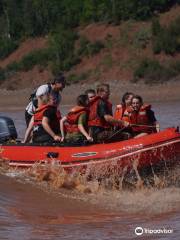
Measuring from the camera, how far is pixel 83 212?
7816 millimetres

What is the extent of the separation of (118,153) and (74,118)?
38.4 inches

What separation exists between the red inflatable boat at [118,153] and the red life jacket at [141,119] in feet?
2.42

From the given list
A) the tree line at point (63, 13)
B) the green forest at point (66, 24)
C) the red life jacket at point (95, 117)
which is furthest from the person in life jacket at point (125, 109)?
the tree line at point (63, 13)

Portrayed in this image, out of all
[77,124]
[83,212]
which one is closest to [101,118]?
[77,124]

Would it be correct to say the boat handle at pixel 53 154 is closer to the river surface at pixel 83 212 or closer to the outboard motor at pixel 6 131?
the river surface at pixel 83 212

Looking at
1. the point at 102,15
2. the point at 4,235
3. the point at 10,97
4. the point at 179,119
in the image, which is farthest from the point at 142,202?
the point at 102,15

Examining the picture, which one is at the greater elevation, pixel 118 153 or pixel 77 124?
pixel 77 124

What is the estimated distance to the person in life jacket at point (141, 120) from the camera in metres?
10.4

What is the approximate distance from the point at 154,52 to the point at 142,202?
2975cm

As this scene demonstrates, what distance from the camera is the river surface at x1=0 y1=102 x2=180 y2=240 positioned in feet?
21.9

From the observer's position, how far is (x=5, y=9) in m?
47.4

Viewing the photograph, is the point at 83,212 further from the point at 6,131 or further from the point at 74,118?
the point at 6,131

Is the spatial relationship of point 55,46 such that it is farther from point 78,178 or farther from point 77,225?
point 77,225

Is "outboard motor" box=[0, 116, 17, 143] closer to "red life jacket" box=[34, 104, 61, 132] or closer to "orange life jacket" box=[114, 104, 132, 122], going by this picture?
"red life jacket" box=[34, 104, 61, 132]
